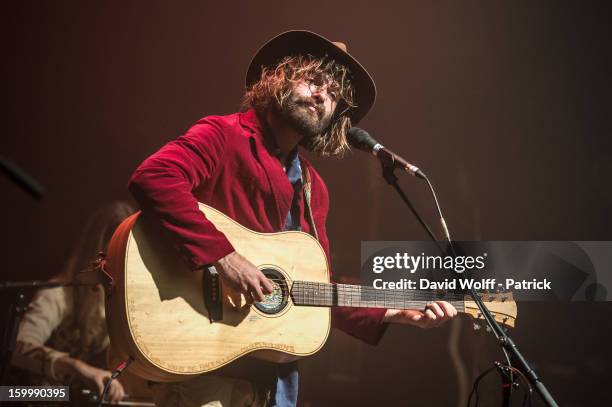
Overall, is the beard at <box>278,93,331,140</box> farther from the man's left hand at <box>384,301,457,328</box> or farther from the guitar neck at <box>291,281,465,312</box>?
the man's left hand at <box>384,301,457,328</box>

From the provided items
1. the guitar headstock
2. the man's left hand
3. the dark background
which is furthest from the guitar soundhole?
A: the dark background

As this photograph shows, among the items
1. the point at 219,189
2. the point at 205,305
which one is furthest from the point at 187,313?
the point at 219,189

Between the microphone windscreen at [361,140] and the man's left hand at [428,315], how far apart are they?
2.34 feet

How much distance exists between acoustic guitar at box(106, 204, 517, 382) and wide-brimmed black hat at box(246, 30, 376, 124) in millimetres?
876

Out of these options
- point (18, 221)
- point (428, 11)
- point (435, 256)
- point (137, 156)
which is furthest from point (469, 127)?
point (18, 221)

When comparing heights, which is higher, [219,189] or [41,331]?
[219,189]

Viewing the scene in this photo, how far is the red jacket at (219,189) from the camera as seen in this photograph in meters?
2.10

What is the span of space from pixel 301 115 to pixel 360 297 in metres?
0.80

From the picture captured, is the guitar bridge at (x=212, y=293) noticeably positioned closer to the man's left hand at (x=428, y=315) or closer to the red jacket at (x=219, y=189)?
the red jacket at (x=219, y=189)

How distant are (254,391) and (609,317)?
2.41 m

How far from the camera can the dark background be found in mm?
3432

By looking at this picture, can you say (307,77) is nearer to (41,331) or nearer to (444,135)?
(444,135)

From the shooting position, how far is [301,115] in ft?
8.74

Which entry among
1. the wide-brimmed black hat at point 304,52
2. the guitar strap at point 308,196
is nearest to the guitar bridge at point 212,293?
the guitar strap at point 308,196
